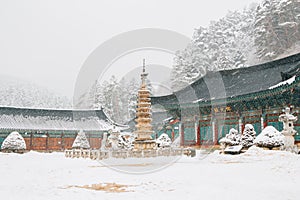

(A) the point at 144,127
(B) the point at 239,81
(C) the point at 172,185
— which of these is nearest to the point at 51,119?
(A) the point at 144,127

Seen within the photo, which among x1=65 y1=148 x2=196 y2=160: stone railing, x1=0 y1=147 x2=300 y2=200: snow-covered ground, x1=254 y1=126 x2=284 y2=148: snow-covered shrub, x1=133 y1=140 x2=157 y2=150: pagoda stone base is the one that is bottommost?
x1=0 y1=147 x2=300 y2=200: snow-covered ground

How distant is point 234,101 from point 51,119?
97.0 ft

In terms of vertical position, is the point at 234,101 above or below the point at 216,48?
below

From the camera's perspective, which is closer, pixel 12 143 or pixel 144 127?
pixel 144 127

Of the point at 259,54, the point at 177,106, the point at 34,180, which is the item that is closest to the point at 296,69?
the point at 177,106

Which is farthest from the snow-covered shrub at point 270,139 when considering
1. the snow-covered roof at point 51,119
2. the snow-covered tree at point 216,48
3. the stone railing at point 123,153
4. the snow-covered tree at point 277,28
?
the snow-covered tree at point 216,48

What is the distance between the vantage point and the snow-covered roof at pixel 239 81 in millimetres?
32219

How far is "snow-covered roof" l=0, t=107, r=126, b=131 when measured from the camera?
44.8 meters

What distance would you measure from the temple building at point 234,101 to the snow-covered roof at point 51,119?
503 inches

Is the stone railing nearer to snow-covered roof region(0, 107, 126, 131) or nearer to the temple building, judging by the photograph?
the temple building

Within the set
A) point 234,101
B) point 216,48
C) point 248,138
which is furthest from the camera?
point 216,48

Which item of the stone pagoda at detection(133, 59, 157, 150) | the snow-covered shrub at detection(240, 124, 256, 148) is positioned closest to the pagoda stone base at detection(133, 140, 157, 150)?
the stone pagoda at detection(133, 59, 157, 150)

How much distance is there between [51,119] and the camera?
160 feet

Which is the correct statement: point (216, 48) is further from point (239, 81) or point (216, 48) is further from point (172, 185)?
point (172, 185)
